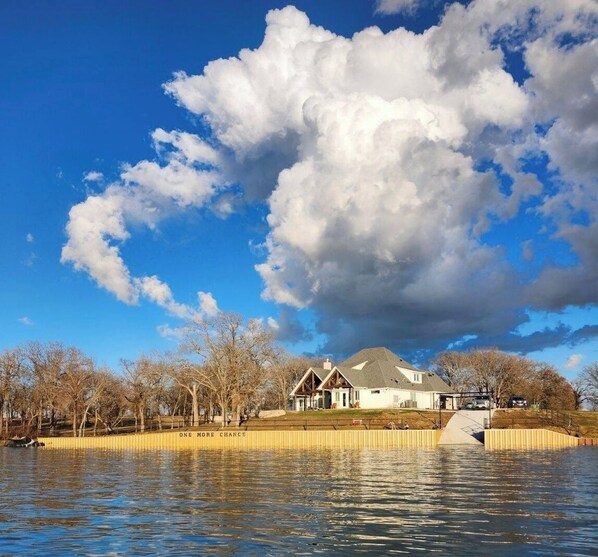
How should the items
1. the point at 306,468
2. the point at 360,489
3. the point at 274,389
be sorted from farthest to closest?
the point at 274,389 < the point at 306,468 < the point at 360,489

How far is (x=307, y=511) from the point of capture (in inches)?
874

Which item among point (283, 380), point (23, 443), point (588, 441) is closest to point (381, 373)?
point (283, 380)

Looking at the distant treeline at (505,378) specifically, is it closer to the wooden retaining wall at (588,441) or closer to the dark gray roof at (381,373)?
the dark gray roof at (381,373)

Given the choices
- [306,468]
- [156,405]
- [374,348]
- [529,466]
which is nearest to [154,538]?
[306,468]

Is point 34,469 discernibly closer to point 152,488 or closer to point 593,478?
point 152,488

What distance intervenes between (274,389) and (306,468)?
109 metres

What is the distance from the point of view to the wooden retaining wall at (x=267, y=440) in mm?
69000

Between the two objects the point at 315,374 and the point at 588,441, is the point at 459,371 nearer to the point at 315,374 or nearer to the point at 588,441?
the point at 315,374

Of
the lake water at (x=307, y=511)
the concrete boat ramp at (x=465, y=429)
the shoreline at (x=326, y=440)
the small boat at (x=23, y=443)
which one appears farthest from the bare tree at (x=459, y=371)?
the lake water at (x=307, y=511)

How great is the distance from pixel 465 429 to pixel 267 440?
77.7ft

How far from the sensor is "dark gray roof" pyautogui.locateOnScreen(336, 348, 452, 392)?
108 metres

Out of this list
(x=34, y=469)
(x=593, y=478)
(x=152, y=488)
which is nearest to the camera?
(x=152, y=488)

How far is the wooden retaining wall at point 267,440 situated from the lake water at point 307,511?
29837 mm

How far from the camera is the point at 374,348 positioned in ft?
401
